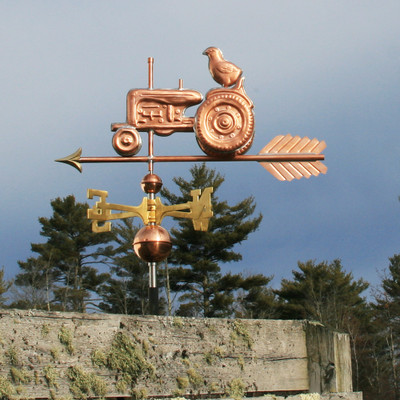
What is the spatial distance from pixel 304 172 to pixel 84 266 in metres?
28.8

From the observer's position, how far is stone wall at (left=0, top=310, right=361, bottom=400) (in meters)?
3.71

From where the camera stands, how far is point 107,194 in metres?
6.06

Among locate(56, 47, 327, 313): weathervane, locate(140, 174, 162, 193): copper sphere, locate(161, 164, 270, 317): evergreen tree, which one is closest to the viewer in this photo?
locate(140, 174, 162, 193): copper sphere

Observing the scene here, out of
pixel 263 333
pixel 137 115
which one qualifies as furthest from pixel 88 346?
pixel 137 115

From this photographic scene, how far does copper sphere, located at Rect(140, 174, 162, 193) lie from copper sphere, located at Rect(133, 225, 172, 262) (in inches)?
13.5

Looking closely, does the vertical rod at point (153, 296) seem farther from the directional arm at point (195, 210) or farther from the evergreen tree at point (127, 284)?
the evergreen tree at point (127, 284)

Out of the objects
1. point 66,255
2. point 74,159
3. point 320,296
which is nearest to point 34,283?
point 66,255

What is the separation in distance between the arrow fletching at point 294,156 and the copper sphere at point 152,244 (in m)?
1.14

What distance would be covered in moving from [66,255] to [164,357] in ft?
98.3

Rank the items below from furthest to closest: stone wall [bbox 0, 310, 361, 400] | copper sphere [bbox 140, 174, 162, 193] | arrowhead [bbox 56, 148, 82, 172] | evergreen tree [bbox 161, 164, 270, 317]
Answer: evergreen tree [bbox 161, 164, 270, 317]
arrowhead [bbox 56, 148, 82, 172]
copper sphere [bbox 140, 174, 162, 193]
stone wall [bbox 0, 310, 361, 400]

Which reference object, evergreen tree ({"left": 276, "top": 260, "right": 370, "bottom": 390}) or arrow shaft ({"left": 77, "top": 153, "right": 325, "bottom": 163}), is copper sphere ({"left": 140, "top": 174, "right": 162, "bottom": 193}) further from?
evergreen tree ({"left": 276, "top": 260, "right": 370, "bottom": 390})

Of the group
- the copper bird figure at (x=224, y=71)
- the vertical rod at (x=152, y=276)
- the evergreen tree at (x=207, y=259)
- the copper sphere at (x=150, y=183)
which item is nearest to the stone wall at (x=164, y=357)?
the vertical rod at (x=152, y=276)

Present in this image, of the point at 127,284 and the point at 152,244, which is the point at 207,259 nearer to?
the point at 127,284

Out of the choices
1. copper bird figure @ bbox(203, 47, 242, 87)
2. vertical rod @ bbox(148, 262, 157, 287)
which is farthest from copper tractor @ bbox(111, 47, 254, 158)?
vertical rod @ bbox(148, 262, 157, 287)
